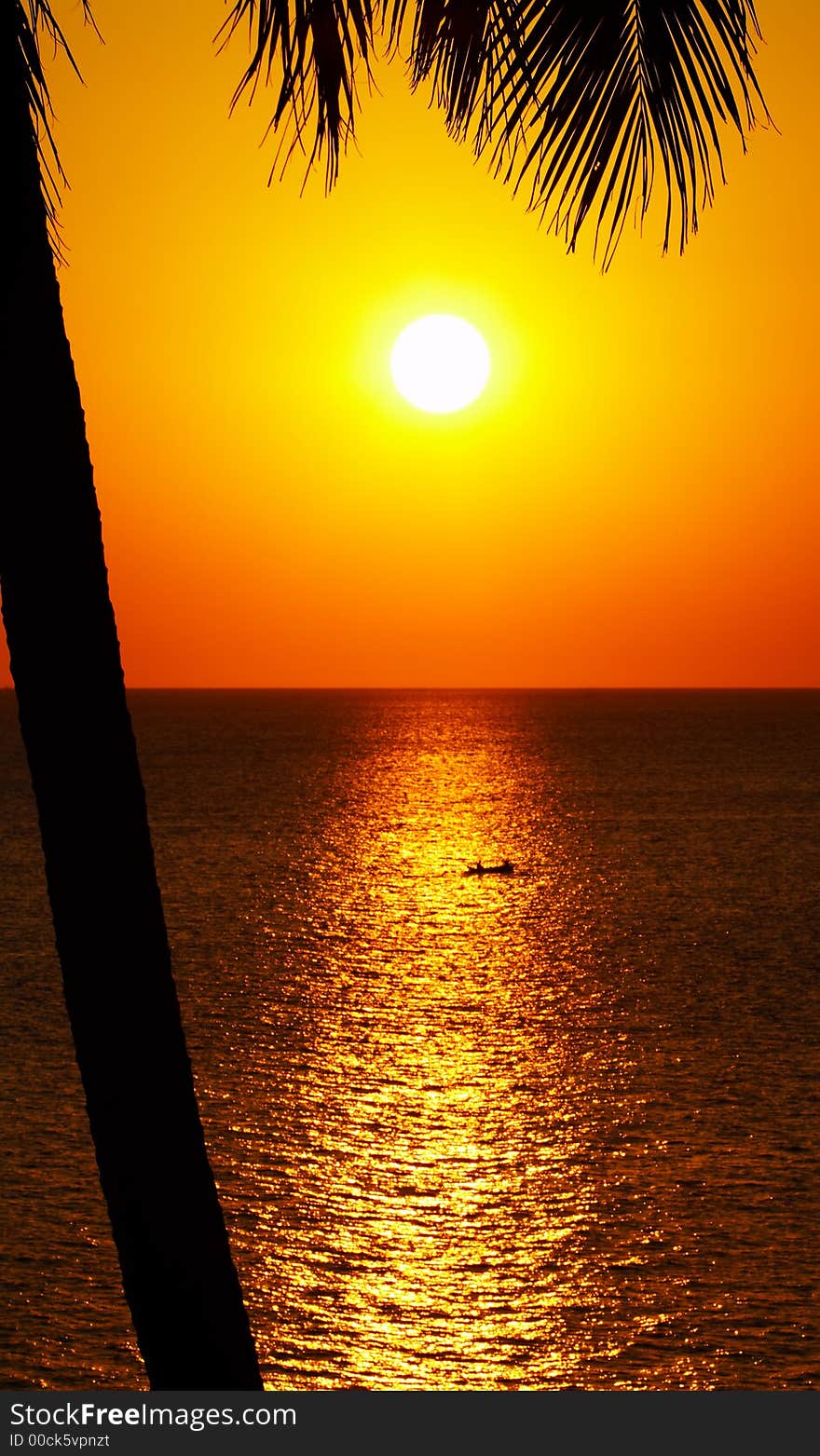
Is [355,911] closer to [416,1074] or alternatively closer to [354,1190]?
[416,1074]

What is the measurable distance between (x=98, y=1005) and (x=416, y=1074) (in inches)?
2466

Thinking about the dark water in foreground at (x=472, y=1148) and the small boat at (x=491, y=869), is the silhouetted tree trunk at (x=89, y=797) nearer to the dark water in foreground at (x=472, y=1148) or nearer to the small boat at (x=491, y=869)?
the dark water in foreground at (x=472, y=1148)

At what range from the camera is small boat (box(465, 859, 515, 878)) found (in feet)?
477

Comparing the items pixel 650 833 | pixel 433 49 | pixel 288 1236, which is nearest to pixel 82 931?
pixel 433 49

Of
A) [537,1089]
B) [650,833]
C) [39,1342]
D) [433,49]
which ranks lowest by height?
[650,833]

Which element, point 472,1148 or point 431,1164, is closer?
point 431,1164

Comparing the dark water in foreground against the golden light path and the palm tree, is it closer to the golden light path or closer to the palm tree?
the golden light path

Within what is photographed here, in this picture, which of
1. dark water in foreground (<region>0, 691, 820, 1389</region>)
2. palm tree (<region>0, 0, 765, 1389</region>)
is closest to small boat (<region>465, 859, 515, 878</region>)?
dark water in foreground (<region>0, 691, 820, 1389</region>)

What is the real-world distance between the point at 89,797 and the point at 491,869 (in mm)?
142315

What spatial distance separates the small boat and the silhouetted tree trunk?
139 m

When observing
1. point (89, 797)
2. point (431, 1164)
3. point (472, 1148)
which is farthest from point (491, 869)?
point (89, 797)

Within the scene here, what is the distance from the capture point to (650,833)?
174875mm

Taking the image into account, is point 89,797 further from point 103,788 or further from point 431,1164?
point 431,1164

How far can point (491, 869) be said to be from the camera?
148500 millimetres
